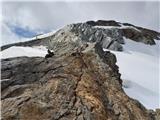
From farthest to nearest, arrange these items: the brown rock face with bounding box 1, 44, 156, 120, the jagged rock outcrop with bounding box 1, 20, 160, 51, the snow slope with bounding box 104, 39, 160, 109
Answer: the jagged rock outcrop with bounding box 1, 20, 160, 51 < the snow slope with bounding box 104, 39, 160, 109 < the brown rock face with bounding box 1, 44, 156, 120

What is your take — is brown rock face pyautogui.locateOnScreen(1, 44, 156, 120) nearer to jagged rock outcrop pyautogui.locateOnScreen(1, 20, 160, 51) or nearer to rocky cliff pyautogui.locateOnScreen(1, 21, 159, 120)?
rocky cliff pyautogui.locateOnScreen(1, 21, 159, 120)

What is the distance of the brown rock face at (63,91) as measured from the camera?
1378 cm

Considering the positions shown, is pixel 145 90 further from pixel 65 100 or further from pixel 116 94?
pixel 65 100

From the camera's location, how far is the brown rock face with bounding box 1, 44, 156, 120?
1378 cm

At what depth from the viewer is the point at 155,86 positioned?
31.2 m

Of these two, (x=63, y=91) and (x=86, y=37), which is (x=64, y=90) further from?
(x=86, y=37)

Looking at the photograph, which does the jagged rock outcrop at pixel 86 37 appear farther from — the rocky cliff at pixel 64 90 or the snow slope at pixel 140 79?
the rocky cliff at pixel 64 90

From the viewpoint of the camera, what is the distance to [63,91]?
579 inches

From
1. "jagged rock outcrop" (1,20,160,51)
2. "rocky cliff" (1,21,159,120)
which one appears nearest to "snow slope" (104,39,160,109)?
"jagged rock outcrop" (1,20,160,51)

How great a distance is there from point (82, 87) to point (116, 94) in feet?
5.40

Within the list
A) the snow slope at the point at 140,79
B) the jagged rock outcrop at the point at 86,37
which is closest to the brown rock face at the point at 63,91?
the snow slope at the point at 140,79

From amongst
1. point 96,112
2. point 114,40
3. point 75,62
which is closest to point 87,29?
point 114,40

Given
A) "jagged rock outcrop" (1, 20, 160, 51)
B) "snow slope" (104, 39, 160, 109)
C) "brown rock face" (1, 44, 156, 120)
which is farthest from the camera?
"jagged rock outcrop" (1, 20, 160, 51)

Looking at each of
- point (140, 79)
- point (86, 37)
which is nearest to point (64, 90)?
point (140, 79)
